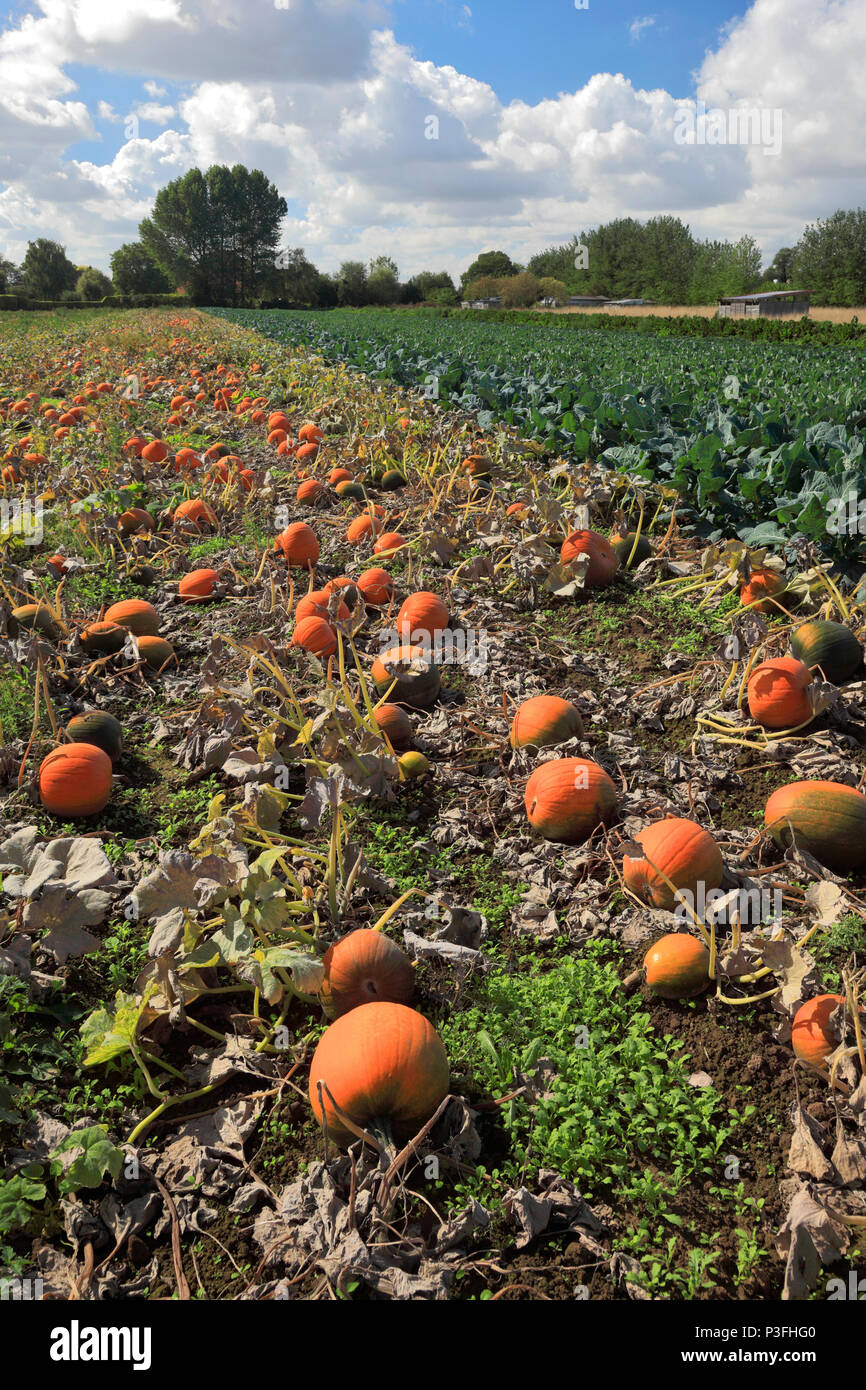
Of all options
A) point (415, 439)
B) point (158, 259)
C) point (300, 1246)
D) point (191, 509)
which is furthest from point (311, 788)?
point (158, 259)

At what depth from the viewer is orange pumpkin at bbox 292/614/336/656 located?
5.04 m

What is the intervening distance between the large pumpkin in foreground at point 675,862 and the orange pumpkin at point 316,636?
2.57 meters

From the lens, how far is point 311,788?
327 cm

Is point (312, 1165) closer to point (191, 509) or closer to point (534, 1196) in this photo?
point (534, 1196)

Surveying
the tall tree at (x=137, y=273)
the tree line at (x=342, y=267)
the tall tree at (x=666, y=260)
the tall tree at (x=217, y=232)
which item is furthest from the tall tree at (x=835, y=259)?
the tall tree at (x=137, y=273)

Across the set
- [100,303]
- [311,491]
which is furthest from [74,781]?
[100,303]

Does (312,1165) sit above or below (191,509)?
below

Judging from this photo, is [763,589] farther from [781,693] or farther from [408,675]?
[408,675]

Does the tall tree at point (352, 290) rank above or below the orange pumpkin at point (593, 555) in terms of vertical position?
above

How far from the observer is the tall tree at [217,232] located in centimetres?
10156

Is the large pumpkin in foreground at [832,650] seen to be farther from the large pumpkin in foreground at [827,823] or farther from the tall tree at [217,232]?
the tall tree at [217,232]

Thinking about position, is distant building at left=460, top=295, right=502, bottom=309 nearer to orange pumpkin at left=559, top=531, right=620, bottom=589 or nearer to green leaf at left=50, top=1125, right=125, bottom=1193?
orange pumpkin at left=559, top=531, right=620, bottom=589

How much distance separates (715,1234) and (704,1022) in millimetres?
719

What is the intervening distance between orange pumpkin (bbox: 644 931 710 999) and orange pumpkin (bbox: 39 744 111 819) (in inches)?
110
